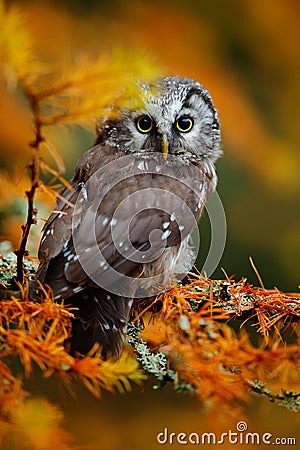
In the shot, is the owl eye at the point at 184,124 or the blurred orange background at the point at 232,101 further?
the blurred orange background at the point at 232,101

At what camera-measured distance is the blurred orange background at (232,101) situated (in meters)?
1.48

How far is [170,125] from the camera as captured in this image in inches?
49.4

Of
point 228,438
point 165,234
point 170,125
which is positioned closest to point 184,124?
point 170,125

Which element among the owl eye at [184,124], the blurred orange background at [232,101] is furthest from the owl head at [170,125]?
the blurred orange background at [232,101]

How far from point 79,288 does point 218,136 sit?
639mm

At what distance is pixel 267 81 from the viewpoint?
1.77 m

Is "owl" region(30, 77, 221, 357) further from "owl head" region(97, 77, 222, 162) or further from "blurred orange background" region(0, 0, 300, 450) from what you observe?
"blurred orange background" region(0, 0, 300, 450)

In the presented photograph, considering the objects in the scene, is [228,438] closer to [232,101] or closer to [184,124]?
[184,124]

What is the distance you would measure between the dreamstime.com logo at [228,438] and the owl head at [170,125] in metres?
0.61

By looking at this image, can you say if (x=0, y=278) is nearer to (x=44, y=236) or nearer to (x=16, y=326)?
Answer: (x=44, y=236)

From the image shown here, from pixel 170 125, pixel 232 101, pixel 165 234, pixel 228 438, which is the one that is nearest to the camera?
pixel 228 438

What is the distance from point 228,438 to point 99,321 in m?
0.33

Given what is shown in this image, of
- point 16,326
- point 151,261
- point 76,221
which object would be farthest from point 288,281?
point 16,326

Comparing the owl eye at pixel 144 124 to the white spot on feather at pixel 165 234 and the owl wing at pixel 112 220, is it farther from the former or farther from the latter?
the white spot on feather at pixel 165 234
